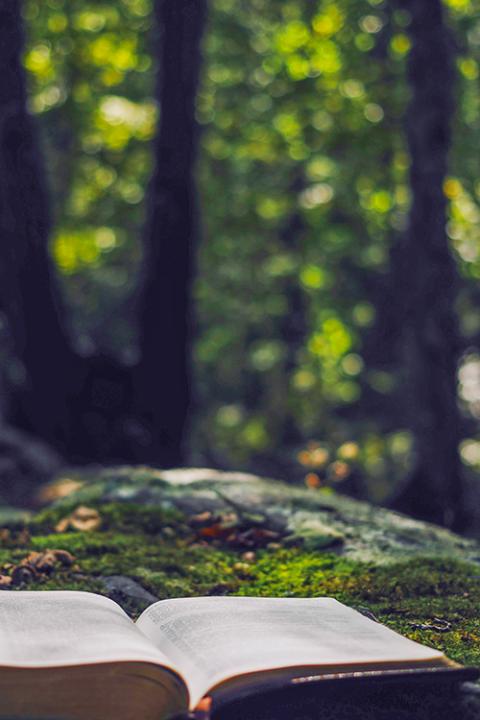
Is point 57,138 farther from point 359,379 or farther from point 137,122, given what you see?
point 359,379

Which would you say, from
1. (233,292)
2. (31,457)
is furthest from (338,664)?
(233,292)

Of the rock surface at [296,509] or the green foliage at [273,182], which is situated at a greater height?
the green foliage at [273,182]

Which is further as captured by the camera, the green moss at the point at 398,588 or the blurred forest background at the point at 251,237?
the blurred forest background at the point at 251,237

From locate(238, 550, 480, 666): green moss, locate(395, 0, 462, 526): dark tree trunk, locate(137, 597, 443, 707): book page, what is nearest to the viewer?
locate(137, 597, 443, 707): book page

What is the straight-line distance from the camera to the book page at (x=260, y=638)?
226cm

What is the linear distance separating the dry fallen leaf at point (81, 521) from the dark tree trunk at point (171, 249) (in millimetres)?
3347

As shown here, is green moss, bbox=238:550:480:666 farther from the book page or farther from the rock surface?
the book page

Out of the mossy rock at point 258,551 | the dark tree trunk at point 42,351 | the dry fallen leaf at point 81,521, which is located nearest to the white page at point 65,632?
the mossy rock at point 258,551

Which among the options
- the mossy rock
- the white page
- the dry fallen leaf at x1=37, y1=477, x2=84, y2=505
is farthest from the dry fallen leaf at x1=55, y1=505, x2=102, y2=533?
the white page

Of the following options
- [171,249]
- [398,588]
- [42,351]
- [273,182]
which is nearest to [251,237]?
[273,182]

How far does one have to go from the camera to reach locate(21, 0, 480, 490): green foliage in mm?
10781

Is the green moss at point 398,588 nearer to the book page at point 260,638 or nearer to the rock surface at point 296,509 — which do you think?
the rock surface at point 296,509

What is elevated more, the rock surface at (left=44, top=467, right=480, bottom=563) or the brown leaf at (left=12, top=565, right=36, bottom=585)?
the brown leaf at (left=12, top=565, right=36, bottom=585)

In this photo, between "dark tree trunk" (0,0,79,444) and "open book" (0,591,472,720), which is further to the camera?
"dark tree trunk" (0,0,79,444)
